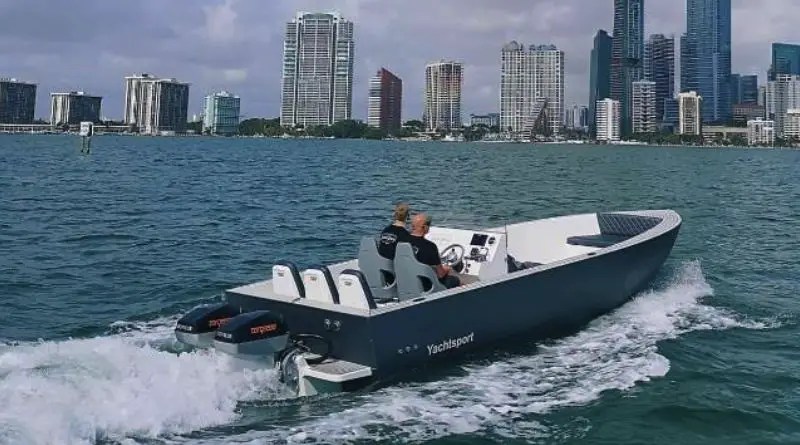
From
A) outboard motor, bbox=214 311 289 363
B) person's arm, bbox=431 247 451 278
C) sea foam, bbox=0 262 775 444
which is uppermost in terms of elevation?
person's arm, bbox=431 247 451 278

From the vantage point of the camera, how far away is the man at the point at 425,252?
8.32m

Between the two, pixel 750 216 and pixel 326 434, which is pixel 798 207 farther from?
pixel 326 434

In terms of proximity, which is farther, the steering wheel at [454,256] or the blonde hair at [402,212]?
the steering wheel at [454,256]

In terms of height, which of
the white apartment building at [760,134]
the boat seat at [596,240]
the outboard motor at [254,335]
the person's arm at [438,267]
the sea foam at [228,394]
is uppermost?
the white apartment building at [760,134]

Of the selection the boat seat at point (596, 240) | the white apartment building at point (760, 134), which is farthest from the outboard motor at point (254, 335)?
the white apartment building at point (760, 134)

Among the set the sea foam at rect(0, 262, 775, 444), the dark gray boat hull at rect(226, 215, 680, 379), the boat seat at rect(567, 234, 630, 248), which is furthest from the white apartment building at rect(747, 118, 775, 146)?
the sea foam at rect(0, 262, 775, 444)

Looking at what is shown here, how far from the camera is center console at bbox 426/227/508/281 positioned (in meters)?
9.17

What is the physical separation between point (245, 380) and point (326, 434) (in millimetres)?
1184

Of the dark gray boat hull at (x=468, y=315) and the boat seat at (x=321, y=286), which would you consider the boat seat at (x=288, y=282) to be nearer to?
the boat seat at (x=321, y=286)

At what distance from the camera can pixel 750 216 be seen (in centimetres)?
2691

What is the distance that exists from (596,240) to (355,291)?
7.09m

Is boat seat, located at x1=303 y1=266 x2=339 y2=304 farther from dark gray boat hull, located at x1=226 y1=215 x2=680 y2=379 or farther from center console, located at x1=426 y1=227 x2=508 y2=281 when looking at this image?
center console, located at x1=426 y1=227 x2=508 y2=281

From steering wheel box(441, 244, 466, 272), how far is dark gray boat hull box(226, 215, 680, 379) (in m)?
0.99

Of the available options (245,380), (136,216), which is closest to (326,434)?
(245,380)
